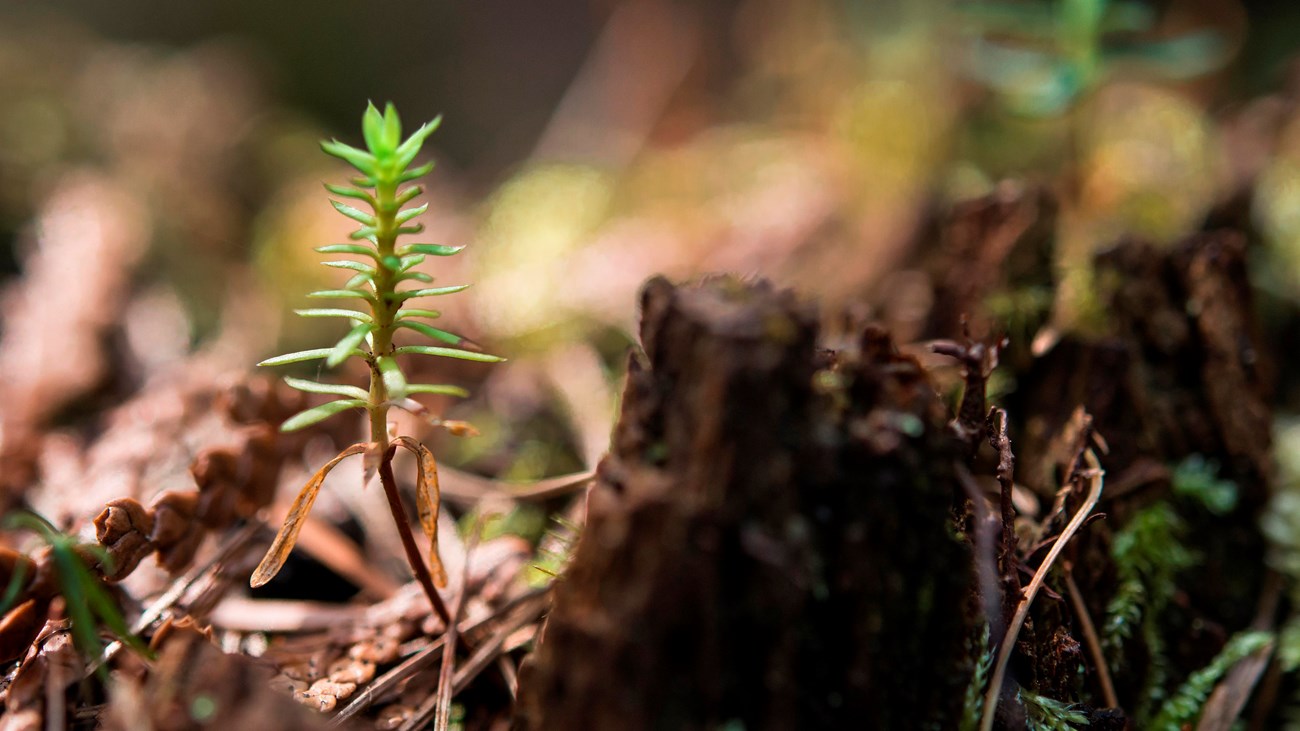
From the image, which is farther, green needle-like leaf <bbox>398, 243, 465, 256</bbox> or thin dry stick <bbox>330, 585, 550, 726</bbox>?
thin dry stick <bbox>330, 585, 550, 726</bbox>

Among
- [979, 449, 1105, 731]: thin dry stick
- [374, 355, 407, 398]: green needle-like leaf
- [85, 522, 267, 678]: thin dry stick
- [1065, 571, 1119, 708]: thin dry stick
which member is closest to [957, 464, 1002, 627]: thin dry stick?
[979, 449, 1105, 731]: thin dry stick

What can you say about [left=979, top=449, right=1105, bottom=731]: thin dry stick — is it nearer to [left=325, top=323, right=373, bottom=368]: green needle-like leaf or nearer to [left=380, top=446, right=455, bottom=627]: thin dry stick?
[left=380, top=446, right=455, bottom=627]: thin dry stick

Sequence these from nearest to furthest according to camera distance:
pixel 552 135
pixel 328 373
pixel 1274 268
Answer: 1. pixel 1274 268
2. pixel 328 373
3. pixel 552 135

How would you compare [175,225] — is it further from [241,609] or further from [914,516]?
[914,516]

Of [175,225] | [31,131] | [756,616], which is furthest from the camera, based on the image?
[31,131]

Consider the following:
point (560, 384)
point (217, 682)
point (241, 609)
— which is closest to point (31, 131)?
point (560, 384)

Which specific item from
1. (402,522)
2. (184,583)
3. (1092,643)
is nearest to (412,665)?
(402,522)
